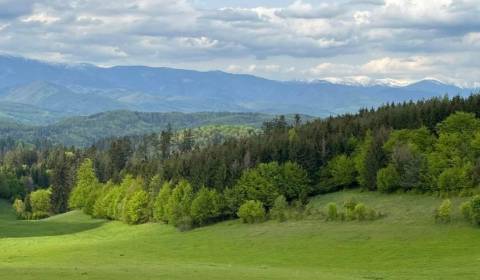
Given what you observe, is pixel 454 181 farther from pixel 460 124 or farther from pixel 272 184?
pixel 272 184

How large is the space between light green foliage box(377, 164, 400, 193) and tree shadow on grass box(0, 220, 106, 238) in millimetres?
61287

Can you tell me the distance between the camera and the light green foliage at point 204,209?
120 metres

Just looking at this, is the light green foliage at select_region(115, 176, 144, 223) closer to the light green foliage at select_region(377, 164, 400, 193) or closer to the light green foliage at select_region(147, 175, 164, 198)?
the light green foliage at select_region(147, 175, 164, 198)

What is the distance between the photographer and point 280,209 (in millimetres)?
112750

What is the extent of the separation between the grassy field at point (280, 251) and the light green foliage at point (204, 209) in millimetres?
4214

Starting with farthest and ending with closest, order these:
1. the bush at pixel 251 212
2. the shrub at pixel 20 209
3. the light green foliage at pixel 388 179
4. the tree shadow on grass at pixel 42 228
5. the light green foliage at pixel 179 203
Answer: the shrub at pixel 20 209
the tree shadow on grass at pixel 42 228
the light green foliage at pixel 179 203
the bush at pixel 251 212
the light green foliage at pixel 388 179

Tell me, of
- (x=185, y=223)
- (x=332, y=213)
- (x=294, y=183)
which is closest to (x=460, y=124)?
(x=294, y=183)

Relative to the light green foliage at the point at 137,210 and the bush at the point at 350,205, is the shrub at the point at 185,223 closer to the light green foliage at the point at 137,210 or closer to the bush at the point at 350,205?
the light green foliage at the point at 137,210

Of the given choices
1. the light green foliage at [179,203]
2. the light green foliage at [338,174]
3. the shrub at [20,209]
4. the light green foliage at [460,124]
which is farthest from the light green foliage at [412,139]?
the shrub at [20,209]

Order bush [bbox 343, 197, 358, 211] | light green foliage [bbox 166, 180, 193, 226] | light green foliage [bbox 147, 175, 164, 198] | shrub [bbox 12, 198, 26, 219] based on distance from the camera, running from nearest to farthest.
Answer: bush [bbox 343, 197, 358, 211]
light green foliage [bbox 166, 180, 193, 226]
light green foliage [bbox 147, 175, 164, 198]
shrub [bbox 12, 198, 26, 219]

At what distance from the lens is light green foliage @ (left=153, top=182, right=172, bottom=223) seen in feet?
431

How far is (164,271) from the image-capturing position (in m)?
57.3

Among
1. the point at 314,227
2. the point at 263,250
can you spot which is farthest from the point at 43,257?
the point at 314,227

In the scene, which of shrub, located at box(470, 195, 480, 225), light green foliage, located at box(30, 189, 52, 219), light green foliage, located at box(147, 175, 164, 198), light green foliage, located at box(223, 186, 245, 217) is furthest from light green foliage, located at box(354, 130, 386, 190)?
light green foliage, located at box(30, 189, 52, 219)
